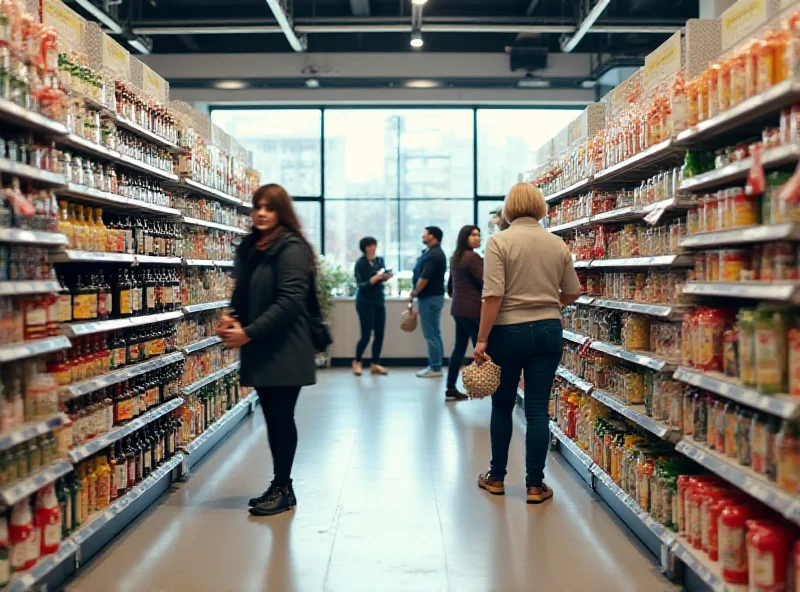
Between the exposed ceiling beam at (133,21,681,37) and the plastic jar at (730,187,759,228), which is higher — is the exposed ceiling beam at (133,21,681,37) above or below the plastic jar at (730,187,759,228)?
above

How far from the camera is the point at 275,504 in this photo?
424cm

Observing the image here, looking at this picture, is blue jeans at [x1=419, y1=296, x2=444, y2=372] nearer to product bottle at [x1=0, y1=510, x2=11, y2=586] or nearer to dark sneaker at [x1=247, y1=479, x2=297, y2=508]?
dark sneaker at [x1=247, y1=479, x2=297, y2=508]

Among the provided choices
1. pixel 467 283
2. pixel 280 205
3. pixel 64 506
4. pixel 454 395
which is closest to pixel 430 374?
pixel 454 395

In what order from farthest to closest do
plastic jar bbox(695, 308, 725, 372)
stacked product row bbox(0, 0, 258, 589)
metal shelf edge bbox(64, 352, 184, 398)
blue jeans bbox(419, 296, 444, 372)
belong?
blue jeans bbox(419, 296, 444, 372)
metal shelf edge bbox(64, 352, 184, 398)
plastic jar bbox(695, 308, 725, 372)
stacked product row bbox(0, 0, 258, 589)

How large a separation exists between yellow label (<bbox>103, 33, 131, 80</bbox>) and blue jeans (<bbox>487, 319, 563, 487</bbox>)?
8.19 ft

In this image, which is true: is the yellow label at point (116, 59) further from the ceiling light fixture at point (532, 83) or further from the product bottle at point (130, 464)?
the ceiling light fixture at point (532, 83)

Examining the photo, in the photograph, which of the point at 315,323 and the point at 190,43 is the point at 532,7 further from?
the point at 315,323

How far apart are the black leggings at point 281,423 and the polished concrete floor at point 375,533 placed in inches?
10.1

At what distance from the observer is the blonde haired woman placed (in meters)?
4.20

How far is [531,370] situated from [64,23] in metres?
2.87

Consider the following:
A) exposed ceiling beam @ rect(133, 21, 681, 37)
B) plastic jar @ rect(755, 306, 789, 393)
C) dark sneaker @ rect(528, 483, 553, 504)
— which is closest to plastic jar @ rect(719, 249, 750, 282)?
plastic jar @ rect(755, 306, 789, 393)

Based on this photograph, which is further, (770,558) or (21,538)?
(21,538)

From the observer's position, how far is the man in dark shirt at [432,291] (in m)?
9.20

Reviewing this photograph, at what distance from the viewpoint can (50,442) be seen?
3191 mm
